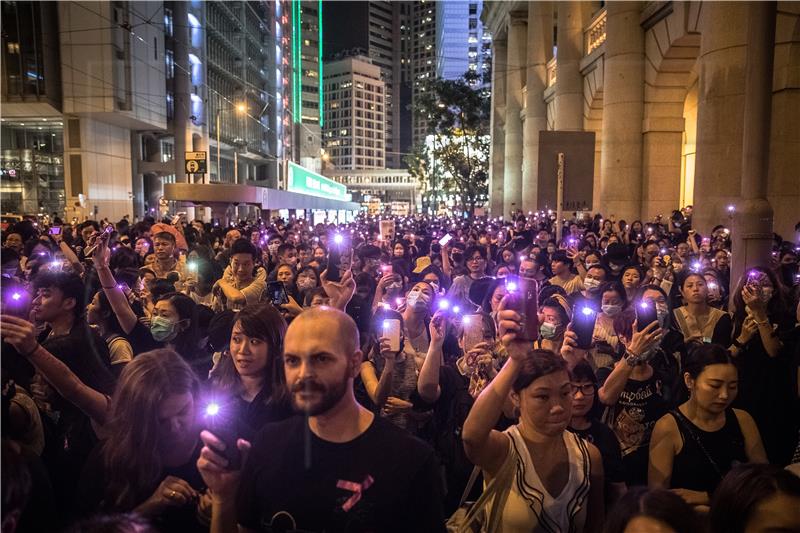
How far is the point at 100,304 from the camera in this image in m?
5.22

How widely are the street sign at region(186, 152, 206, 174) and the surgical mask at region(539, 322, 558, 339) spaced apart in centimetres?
2734

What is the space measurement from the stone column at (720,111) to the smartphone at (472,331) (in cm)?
1042

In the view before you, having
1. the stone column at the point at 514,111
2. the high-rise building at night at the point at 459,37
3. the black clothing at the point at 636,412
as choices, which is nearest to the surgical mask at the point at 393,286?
the black clothing at the point at 636,412

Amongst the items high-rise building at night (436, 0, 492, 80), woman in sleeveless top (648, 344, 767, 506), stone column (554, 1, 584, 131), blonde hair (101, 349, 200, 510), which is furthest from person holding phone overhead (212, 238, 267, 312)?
high-rise building at night (436, 0, 492, 80)

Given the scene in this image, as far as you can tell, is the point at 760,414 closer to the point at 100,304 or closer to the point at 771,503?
the point at 771,503

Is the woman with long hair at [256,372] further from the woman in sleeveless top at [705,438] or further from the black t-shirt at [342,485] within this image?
the woman in sleeveless top at [705,438]

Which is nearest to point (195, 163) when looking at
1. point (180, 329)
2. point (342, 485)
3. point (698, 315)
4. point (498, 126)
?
point (498, 126)

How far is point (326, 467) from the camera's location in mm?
2387

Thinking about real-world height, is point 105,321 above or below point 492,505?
above

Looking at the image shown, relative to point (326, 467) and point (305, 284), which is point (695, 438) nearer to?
point (326, 467)

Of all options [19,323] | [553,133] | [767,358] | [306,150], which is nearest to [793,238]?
[553,133]

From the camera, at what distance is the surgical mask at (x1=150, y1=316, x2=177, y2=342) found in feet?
15.7

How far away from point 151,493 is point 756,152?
8154 mm

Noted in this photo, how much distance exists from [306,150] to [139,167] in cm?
7475
